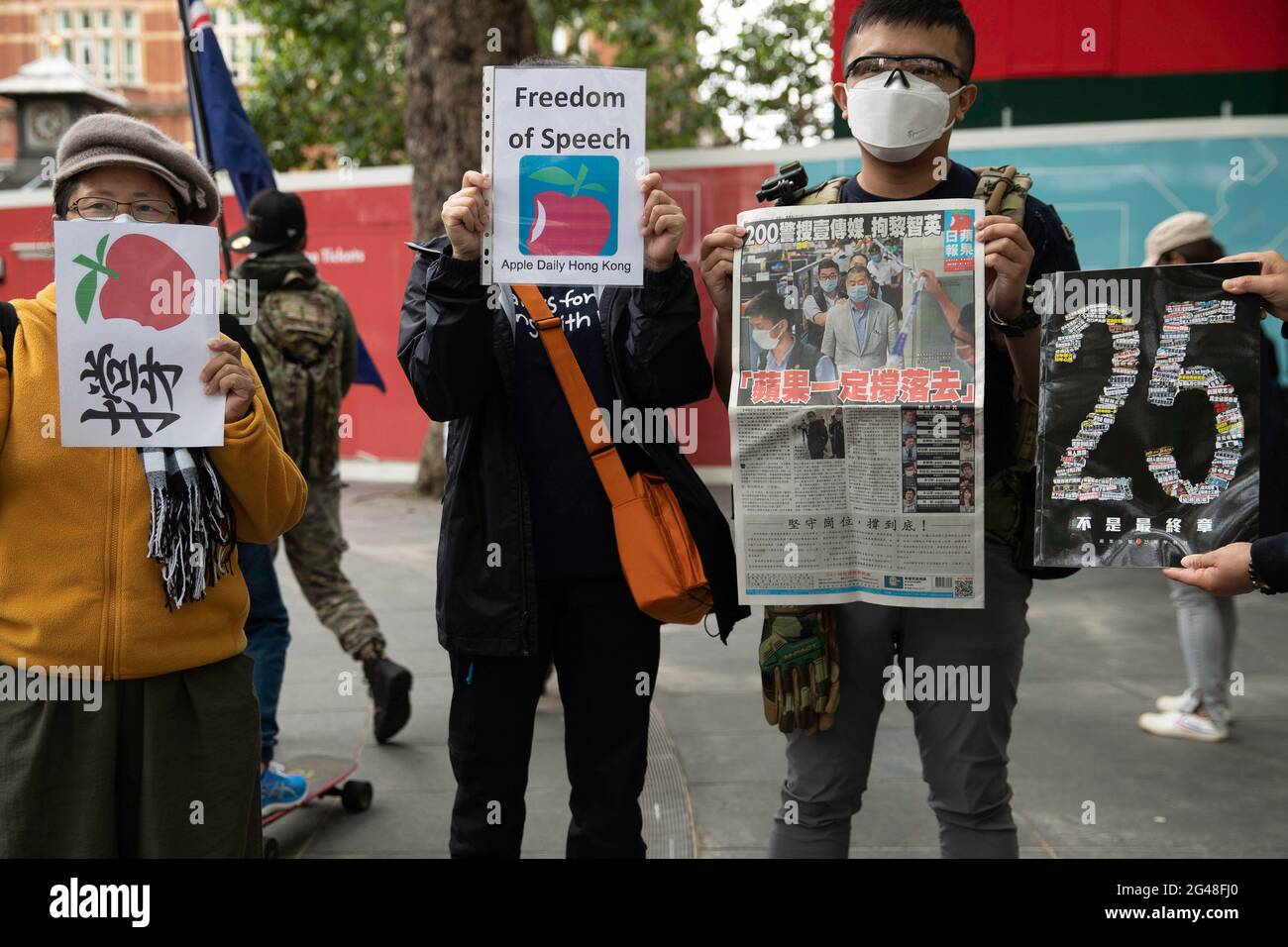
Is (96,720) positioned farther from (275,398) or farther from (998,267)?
(275,398)

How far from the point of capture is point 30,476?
7.40ft

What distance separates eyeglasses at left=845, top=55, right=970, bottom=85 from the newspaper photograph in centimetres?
32

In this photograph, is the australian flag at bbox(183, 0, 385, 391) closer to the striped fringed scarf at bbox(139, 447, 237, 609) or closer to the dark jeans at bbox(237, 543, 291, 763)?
the dark jeans at bbox(237, 543, 291, 763)

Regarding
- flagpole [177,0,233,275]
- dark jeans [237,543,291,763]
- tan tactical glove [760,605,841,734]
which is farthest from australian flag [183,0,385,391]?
tan tactical glove [760,605,841,734]

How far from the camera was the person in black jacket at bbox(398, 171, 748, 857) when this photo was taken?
267 cm

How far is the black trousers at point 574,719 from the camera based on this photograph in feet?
8.99

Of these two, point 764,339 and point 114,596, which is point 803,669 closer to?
point 764,339

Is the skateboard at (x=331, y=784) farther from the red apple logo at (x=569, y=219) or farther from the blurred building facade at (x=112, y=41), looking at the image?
the blurred building facade at (x=112, y=41)

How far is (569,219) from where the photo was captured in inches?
98.7

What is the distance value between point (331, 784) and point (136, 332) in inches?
95.3

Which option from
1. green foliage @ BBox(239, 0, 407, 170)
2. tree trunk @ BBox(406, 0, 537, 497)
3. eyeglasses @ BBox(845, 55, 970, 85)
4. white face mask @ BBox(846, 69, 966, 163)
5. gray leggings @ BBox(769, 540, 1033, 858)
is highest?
green foliage @ BBox(239, 0, 407, 170)

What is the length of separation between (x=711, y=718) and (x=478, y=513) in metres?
3.14

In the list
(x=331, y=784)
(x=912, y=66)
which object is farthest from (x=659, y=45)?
(x=912, y=66)

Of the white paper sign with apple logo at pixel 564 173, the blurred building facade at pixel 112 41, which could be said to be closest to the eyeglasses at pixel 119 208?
the white paper sign with apple logo at pixel 564 173
